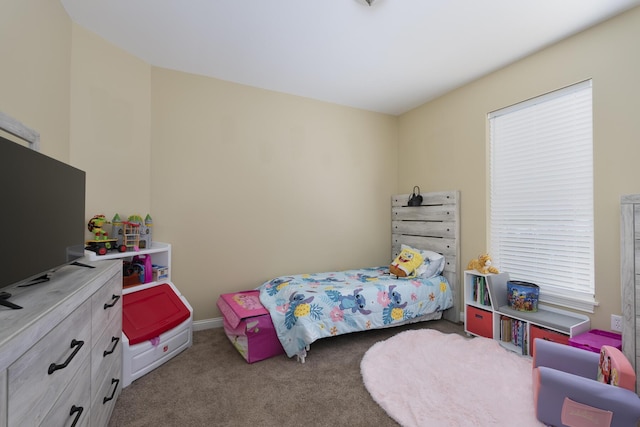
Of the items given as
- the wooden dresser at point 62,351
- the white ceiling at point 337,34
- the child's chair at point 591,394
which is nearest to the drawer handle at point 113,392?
the wooden dresser at point 62,351

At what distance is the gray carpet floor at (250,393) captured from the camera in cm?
168

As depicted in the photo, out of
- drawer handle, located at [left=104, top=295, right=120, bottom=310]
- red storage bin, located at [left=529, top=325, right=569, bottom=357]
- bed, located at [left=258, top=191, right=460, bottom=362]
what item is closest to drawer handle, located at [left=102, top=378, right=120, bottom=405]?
drawer handle, located at [left=104, top=295, right=120, bottom=310]

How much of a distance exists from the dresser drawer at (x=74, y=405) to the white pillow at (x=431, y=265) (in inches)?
115

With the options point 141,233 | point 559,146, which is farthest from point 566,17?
point 141,233

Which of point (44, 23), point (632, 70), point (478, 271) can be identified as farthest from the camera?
point (478, 271)

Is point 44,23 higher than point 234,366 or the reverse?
higher

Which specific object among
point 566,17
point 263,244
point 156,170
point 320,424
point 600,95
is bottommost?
point 320,424

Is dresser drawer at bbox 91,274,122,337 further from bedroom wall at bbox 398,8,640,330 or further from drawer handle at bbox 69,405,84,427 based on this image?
bedroom wall at bbox 398,8,640,330

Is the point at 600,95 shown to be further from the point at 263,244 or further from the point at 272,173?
the point at 263,244

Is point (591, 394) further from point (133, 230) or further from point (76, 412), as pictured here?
point (133, 230)

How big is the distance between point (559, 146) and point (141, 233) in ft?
12.3

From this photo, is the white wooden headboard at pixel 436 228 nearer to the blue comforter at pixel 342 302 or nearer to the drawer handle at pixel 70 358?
the blue comforter at pixel 342 302

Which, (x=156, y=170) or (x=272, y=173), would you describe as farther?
(x=272, y=173)

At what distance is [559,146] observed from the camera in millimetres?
2482
